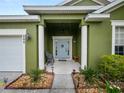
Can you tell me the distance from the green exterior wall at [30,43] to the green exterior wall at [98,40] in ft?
12.2

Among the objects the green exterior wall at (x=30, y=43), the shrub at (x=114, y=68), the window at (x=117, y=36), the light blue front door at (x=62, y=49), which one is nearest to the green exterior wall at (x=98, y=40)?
the window at (x=117, y=36)

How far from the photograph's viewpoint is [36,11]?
13.4 m

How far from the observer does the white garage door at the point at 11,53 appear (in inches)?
550

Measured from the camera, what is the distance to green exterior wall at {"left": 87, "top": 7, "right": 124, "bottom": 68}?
13.6m

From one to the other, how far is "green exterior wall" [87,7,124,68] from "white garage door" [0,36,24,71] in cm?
486

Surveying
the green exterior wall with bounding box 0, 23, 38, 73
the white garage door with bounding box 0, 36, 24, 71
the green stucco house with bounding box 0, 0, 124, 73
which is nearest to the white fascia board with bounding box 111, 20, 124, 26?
the green stucco house with bounding box 0, 0, 124, 73

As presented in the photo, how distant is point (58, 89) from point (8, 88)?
7.66 feet

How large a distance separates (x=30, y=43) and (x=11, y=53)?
1.58 m

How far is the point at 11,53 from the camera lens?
554 inches

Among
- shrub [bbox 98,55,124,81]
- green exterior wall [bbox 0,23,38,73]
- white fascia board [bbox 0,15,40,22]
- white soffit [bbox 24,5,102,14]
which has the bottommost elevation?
shrub [bbox 98,55,124,81]

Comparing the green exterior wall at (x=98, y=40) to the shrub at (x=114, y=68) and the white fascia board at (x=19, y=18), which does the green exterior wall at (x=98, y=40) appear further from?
the white fascia board at (x=19, y=18)

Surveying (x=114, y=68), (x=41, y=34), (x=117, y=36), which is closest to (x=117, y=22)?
(x=117, y=36)

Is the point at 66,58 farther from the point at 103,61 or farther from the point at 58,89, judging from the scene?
the point at 58,89

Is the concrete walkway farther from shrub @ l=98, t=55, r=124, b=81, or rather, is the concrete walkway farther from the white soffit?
the white soffit
